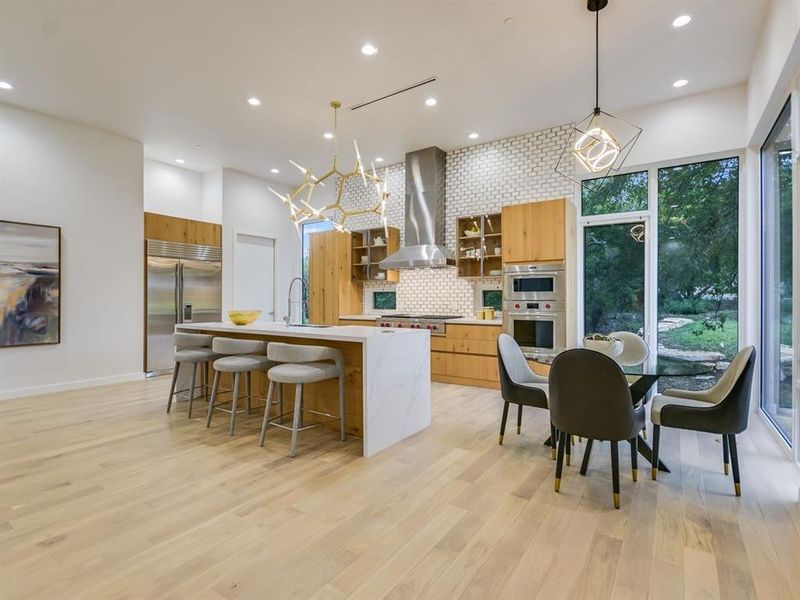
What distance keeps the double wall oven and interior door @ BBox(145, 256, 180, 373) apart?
16.8 feet

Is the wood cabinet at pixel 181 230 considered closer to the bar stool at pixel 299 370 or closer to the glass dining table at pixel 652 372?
the bar stool at pixel 299 370

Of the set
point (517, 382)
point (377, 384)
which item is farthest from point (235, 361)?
point (517, 382)

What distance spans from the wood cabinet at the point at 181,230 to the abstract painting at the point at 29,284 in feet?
4.06

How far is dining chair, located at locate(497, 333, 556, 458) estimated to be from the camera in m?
3.10

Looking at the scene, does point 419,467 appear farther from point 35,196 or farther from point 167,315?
point 35,196

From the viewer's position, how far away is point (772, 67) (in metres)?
3.19

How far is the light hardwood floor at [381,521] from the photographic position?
1.75 m

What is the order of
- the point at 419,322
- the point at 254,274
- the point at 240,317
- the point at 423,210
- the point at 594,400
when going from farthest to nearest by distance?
the point at 254,274 → the point at 423,210 → the point at 419,322 → the point at 240,317 → the point at 594,400

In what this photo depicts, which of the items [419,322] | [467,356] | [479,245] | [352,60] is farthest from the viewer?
[479,245]

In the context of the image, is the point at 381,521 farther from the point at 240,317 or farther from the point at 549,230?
the point at 549,230

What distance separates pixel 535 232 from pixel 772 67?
2582 mm

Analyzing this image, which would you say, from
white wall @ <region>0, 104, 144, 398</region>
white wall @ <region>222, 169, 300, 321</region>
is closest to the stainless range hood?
white wall @ <region>222, 169, 300, 321</region>

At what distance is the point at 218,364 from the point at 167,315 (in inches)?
133

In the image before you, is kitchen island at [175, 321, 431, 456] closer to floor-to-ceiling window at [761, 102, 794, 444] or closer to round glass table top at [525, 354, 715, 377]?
round glass table top at [525, 354, 715, 377]
